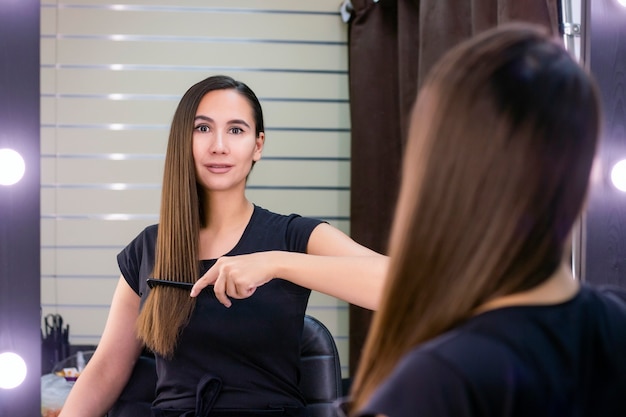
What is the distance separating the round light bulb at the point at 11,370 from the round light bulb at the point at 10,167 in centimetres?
27

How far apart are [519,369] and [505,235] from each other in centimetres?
9

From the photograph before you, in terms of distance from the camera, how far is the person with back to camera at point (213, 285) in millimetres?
1330

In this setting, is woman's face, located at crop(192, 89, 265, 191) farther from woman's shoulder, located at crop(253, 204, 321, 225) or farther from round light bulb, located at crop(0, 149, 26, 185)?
round light bulb, located at crop(0, 149, 26, 185)

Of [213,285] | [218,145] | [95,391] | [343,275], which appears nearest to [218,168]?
[218,145]

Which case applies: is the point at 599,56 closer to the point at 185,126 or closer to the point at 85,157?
the point at 185,126

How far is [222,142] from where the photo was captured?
4.75 ft

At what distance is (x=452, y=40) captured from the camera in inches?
74.4

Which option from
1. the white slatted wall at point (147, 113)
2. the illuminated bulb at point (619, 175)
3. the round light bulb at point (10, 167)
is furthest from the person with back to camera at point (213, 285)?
the white slatted wall at point (147, 113)

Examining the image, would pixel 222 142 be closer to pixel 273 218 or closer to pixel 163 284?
pixel 273 218

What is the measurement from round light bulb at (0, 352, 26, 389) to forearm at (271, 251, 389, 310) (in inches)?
17.8

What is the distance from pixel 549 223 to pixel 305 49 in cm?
200

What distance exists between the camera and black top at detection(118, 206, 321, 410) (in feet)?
4.43

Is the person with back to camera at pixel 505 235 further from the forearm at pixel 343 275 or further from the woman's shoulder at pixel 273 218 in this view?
the woman's shoulder at pixel 273 218

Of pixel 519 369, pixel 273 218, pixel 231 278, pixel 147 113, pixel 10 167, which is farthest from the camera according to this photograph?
pixel 147 113
